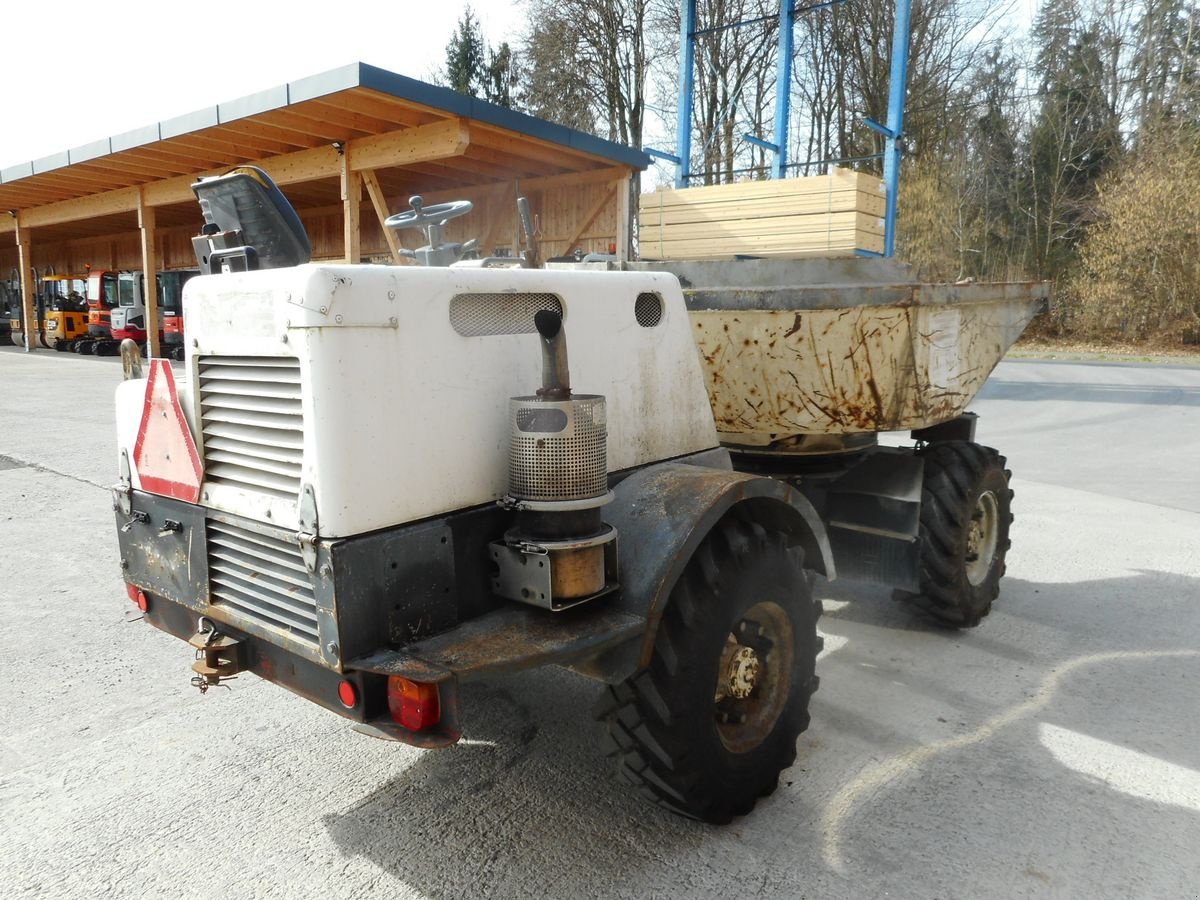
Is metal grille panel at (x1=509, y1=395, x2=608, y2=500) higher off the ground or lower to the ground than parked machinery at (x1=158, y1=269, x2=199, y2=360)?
lower

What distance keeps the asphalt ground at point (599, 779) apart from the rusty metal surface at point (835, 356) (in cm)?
119

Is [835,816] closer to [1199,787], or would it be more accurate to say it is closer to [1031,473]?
[1199,787]

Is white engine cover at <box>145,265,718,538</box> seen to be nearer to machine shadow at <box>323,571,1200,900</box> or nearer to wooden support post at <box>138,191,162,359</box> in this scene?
machine shadow at <box>323,571,1200,900</box>

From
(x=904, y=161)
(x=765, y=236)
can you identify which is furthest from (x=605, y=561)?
(x=904, y=161)

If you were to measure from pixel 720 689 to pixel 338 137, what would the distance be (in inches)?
495

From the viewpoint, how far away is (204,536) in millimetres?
2592

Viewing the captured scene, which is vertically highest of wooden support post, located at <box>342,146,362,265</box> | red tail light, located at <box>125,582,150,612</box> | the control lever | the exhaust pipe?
wooden support post, located at <box>342,146,362,265</box>

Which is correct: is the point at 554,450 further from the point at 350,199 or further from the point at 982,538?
the point at 350,199

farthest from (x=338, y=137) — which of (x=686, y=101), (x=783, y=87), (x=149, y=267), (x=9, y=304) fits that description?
(x=9, y=304)

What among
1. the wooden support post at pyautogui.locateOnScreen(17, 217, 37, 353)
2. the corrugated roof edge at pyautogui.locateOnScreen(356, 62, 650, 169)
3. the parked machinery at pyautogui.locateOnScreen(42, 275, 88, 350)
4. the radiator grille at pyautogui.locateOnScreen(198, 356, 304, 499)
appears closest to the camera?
the radiator grille at pyautogui.locateOnScreen(198, 356, 304, 499)

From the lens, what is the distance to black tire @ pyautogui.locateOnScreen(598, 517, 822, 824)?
8.40 ft

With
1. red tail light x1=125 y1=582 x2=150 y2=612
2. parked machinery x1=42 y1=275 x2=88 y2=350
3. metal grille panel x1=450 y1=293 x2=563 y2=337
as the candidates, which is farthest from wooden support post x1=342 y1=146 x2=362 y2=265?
parked machinery x1=42 y1=275 x2=88 y2=350

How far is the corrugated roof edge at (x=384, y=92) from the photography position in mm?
10906

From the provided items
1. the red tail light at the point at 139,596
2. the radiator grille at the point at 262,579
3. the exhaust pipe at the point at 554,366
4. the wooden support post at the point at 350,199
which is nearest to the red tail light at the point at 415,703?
the radiator grille at the point at 262,579
